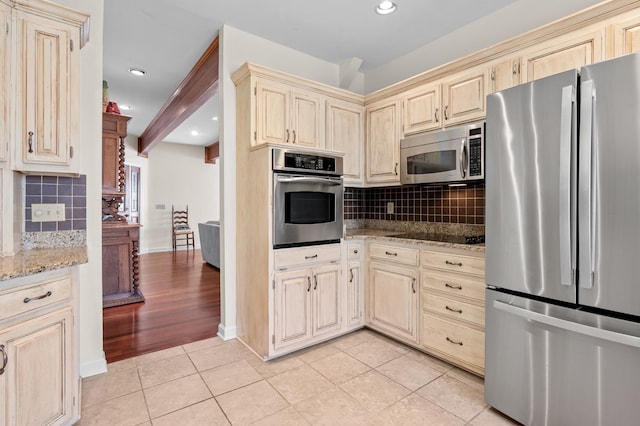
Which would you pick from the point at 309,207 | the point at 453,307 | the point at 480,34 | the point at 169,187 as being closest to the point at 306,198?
the point at 309,207

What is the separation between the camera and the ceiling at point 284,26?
2.67 m

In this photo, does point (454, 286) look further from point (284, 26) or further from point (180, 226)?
point (180, 226)

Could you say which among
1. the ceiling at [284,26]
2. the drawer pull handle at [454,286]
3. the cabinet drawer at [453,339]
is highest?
the ceiling at [284,26]

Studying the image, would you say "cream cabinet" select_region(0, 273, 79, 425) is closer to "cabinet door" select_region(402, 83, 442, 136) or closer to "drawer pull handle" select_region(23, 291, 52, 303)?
"drawer pull handle" select_region(23, 291, 52, 303)

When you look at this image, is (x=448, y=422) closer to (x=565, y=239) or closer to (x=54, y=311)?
(x=565, y=239)

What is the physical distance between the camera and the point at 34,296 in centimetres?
147

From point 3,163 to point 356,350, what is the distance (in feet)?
8.70

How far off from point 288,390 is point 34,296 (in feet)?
4.88

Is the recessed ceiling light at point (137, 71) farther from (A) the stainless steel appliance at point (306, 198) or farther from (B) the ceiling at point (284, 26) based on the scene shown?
(A) the stainless steel appliance at point (306, 198)

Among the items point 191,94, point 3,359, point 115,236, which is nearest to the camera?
point 3,359

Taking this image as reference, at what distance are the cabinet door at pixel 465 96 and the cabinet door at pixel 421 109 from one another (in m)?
0.07

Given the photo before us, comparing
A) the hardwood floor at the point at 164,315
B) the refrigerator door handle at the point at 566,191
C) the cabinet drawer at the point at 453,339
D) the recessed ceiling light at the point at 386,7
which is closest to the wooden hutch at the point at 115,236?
the hardwood floor at the point at 164,315

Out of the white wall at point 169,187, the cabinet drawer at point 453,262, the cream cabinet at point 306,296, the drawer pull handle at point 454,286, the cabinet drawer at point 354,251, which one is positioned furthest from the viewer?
the white wall at point 169,187


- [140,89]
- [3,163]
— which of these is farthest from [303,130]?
[140,89]
